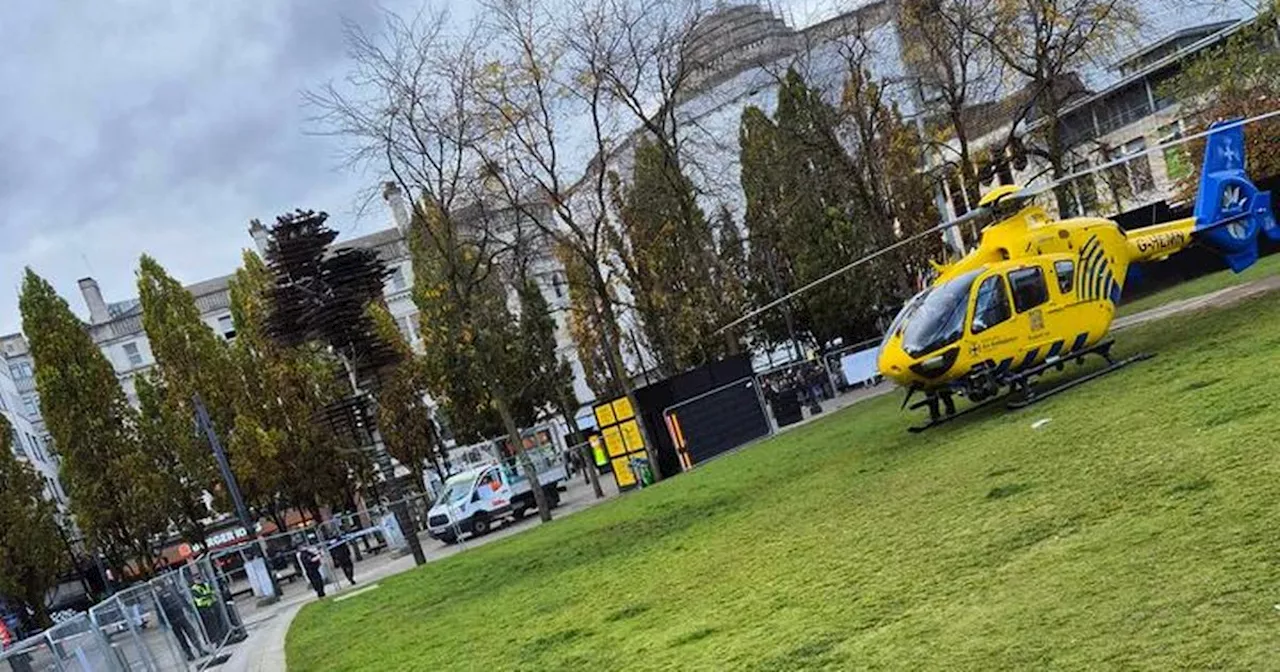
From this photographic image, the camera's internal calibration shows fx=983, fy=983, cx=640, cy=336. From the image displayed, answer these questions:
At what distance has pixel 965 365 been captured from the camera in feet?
42.3

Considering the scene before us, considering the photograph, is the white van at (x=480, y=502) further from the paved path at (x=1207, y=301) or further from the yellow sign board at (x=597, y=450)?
the paved path at (x=1207, y=301)

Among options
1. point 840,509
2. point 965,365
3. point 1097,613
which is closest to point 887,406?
point 965,365

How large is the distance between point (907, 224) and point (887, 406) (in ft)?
60.7

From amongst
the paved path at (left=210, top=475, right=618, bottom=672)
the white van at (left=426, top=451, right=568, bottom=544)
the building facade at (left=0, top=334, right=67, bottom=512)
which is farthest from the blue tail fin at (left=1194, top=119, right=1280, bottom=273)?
the building facade at (left=0, top=334, right=67, bottom=512)

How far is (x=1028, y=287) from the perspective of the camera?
13039 mm

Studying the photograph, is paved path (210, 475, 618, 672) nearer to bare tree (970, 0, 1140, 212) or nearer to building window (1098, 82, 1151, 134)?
bare tree (970, 0, 1140, 212)

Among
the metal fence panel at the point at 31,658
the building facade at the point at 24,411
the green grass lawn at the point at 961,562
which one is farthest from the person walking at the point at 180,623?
the building facade at the point at 24,411

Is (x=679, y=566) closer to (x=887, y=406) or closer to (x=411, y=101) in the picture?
(x=887, y=406)

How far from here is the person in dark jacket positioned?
2302 cm

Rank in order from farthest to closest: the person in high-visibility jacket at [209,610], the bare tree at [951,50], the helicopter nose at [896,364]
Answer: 1. the bare tree at [951,50]
2. the person in high-visibility jacket at [209,610]
3. the helicopter nose at [896,364]

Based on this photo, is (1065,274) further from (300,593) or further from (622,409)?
(300,593)

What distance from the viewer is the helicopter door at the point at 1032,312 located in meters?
13.0

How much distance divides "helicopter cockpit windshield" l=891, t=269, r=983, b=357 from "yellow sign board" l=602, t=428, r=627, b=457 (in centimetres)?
1162

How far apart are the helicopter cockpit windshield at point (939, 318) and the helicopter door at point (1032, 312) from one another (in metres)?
0.56
